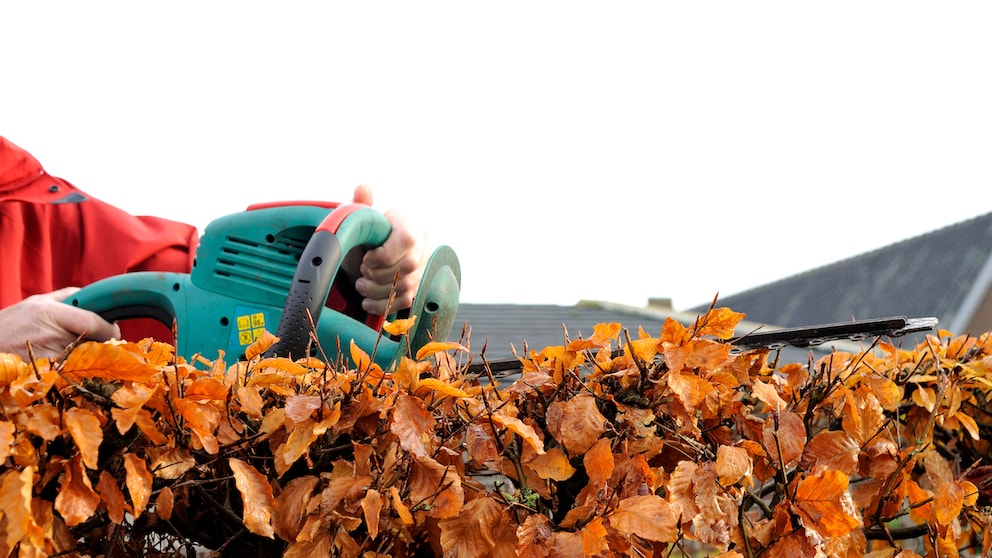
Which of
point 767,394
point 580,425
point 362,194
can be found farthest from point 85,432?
point 362,194

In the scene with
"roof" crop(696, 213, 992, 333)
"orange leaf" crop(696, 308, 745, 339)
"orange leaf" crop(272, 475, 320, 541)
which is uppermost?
"orange leaf" crop(696, 308, 745, 339)

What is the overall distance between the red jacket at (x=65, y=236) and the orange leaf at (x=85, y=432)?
2.54 meters

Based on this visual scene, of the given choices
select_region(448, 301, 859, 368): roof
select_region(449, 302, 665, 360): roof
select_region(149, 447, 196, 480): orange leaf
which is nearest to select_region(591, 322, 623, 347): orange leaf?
select_region(149, 447, 196, 480): orange leaf

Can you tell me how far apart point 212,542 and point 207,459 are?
152 mm

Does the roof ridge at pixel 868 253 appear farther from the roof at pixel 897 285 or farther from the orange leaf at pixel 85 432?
the orange leaf at pixel 85 432

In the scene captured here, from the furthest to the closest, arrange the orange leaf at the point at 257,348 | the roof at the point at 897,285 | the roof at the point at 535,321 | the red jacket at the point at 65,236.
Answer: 1. the roof at the point at 897,285
2. the roof at the point at 535,321
3. the red jacket at the point at 65,236
4. the orange leaf at the point at 257,348

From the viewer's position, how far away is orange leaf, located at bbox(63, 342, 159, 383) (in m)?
1.04

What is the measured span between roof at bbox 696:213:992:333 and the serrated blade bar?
50.3ft

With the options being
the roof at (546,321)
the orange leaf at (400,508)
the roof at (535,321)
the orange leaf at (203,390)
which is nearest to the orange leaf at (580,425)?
the orange leaf at (400,508)

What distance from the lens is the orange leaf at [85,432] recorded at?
3.21ft

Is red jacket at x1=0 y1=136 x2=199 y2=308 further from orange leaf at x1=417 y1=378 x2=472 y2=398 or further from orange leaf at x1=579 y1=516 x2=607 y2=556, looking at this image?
orange leaf at x1=579 y1=516 x2=607 y2=556

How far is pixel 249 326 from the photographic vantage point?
2172 millimetres

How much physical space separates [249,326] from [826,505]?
1.44 metres

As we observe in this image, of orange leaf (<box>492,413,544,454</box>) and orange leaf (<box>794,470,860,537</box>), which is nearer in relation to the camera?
orange leaf (<box>492,413,544,454</box>)
